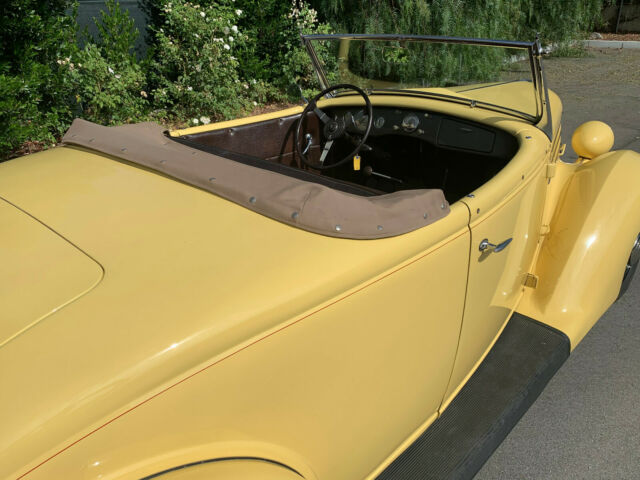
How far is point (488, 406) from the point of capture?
1.83 meters

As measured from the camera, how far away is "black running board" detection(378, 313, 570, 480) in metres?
1.62

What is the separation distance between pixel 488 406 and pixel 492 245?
0.62 metres

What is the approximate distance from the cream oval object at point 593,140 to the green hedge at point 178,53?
1.76 m

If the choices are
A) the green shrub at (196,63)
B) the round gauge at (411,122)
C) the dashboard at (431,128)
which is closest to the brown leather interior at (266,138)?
the dashboard at (431,128)

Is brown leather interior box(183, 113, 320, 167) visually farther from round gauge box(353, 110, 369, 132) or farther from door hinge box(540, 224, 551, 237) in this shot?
door hinge box(540, 224, 551, 237)

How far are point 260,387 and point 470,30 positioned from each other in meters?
8.00

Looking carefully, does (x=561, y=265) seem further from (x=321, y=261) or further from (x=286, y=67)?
(x=286, y=67)

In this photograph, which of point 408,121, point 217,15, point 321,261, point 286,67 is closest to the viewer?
point 321,261

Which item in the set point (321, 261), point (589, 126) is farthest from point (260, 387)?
point (589, 126)

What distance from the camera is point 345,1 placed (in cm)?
772

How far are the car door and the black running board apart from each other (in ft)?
0.20

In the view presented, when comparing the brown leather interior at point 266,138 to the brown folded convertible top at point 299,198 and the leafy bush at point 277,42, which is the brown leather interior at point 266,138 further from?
the leafy bush at point 277,42

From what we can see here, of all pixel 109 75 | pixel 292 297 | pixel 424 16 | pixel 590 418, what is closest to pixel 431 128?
pixel 590 418

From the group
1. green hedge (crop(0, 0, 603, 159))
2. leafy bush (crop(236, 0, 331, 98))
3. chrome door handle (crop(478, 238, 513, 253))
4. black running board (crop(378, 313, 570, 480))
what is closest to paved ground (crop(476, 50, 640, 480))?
black running board (crop(378, 313, 570, 480))
